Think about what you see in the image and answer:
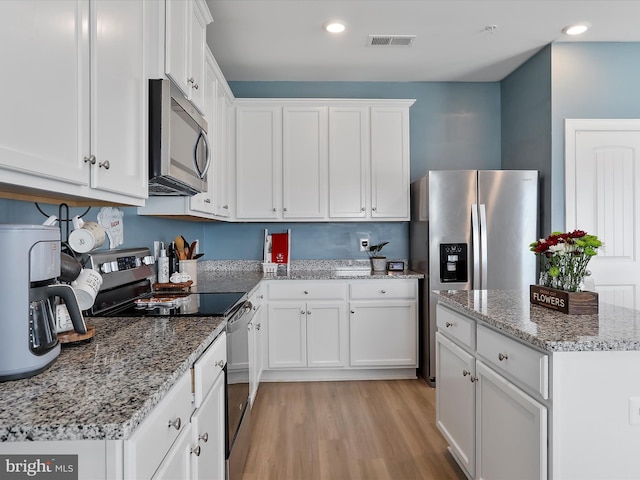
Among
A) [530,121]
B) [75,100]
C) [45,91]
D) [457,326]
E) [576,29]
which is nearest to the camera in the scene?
[45,91]

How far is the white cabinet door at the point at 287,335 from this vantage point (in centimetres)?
329

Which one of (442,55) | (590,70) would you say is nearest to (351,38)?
(442,55)

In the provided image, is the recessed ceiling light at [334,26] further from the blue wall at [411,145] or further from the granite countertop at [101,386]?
the granite countertop at [101,386]

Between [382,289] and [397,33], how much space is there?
195 centimetres

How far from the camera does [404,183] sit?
3621mm

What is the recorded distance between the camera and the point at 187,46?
6.41 ft

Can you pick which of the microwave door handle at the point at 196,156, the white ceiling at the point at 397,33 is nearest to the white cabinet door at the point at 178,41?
the microwave door handle at the point at 196,156

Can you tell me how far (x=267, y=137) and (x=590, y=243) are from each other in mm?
2672

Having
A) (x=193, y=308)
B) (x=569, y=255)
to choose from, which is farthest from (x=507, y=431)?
(x=193, y=308)

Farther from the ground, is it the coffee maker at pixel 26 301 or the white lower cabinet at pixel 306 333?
the coffee maker at pixel 26 301

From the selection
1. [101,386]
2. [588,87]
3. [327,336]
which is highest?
[588,87]

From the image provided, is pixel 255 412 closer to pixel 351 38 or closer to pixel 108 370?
pixel 108 370

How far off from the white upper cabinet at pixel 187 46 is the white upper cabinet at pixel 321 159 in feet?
3.96

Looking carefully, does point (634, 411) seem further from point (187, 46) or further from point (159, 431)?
point (187, 46)
